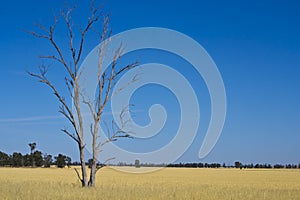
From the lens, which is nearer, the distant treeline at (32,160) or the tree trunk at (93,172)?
the tree trunk at (93,172)

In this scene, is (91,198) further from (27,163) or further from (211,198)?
(27,163)

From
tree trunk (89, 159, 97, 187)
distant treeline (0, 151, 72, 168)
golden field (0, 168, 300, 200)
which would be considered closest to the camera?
golden field (0, 168, 300, 200)

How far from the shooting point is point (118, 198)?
51.8 ft

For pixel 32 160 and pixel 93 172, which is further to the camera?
pixel 32 160

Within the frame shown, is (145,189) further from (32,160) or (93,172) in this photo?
(32,160)

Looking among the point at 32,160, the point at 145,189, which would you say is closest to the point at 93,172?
the point at 145,189

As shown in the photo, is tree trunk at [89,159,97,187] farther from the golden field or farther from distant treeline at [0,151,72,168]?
distant treeline at [0,151,72,168]

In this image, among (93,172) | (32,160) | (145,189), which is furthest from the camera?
(32,160)

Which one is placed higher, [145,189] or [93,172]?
[93,172]

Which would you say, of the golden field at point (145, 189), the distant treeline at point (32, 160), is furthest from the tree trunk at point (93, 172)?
the distant treeline at point (32, 160)

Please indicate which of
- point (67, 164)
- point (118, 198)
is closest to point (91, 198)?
point (118, 198)

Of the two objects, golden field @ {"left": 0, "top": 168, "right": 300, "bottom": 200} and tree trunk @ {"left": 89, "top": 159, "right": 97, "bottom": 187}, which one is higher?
tree trunk @ {"left": 89, "top": 159, "right": 97, "bottom": 187}

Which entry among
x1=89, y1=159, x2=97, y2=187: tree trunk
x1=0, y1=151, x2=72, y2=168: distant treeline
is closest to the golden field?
x1=89, y1=159, x2=97, y2=187: tree trunk

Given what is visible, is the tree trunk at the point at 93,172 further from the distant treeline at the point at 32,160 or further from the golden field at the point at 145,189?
the distant treeline at the point at 32,160
